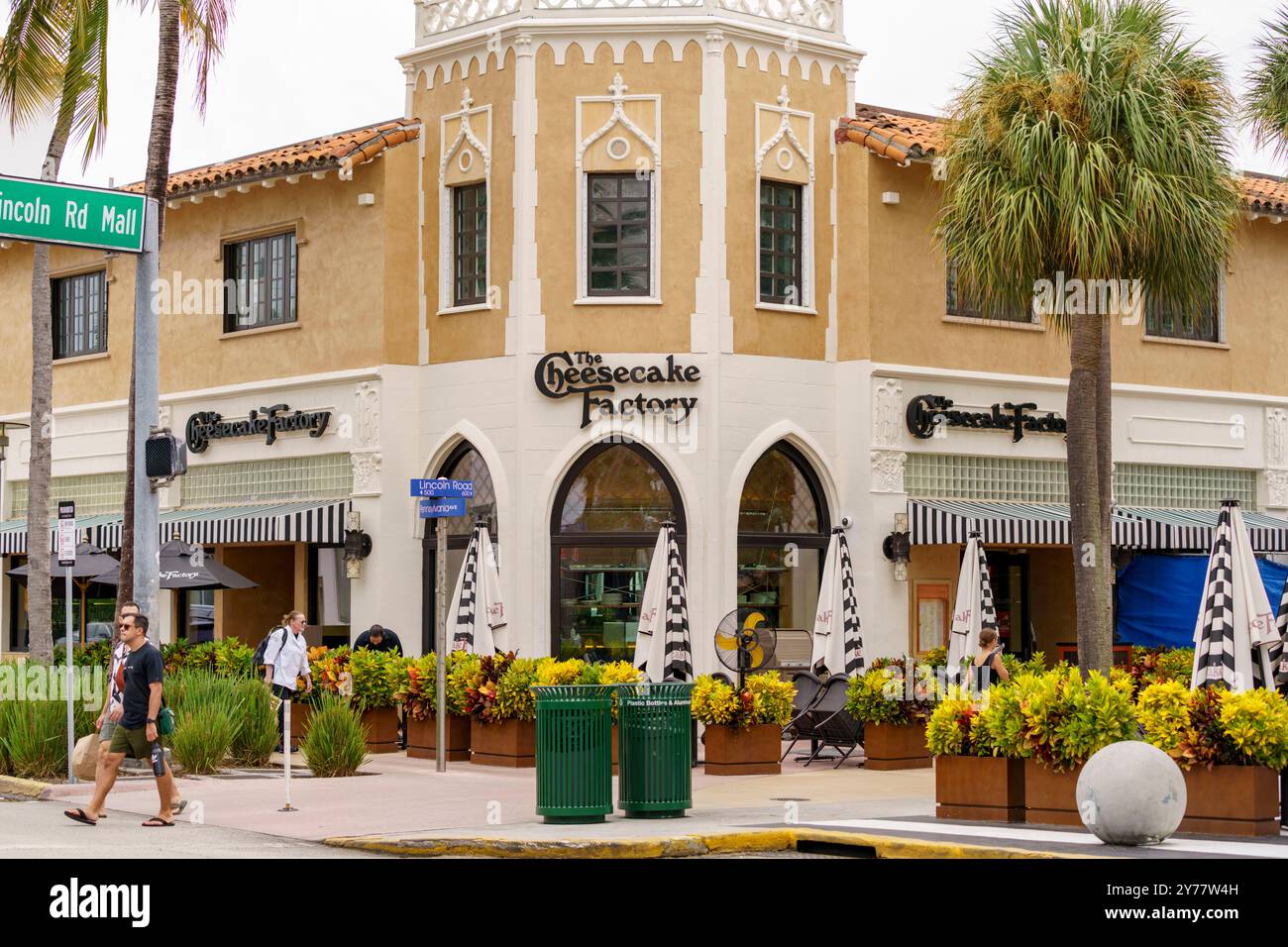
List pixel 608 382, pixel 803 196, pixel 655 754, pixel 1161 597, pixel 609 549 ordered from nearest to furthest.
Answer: pixel 655 754, pixel 608 382, pixel 609 549, pixel 803 196, pixel 1161 597

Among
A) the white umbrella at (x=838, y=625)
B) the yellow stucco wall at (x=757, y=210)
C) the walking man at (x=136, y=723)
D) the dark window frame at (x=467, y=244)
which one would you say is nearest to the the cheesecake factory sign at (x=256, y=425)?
the dark window frame at (x=467, y=244)

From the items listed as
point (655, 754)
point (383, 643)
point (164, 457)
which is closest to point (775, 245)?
point (383, 643)

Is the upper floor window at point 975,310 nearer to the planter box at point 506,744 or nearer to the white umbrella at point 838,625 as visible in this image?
the white umbrella at point 838,625

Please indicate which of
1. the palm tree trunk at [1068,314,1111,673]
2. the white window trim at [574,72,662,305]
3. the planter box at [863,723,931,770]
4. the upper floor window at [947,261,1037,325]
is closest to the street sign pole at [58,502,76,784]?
the white window trim at [574,72,662,305]

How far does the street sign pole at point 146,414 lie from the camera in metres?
19.7

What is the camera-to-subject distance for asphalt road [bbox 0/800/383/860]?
1363cm

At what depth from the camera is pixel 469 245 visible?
2619 cm

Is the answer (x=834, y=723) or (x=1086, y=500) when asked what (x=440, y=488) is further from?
(x=1086, y=500)

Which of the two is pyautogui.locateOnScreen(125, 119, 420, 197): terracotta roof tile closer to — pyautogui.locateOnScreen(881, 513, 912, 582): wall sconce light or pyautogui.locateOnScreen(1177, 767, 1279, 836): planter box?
pyautogui.locateOnScreen(881, 513, 912, 582): wall sconce light

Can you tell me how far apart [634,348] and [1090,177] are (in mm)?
7085

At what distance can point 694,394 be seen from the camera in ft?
81.6

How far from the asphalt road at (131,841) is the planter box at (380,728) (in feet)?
19.4

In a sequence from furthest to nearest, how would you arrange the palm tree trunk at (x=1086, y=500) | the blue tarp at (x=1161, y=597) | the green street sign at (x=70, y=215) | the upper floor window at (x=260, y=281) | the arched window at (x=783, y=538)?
the upper floor window at (x=260, y=281) < the blue tarp at (x=1161, y=597) < the arched window at (x=783, y=538) < the palm tree trunk at (x=1086, y=500) < the green street sign at (x=70, y=215)

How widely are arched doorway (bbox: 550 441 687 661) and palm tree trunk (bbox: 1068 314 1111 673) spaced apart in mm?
6234
